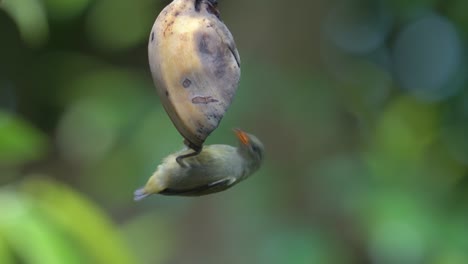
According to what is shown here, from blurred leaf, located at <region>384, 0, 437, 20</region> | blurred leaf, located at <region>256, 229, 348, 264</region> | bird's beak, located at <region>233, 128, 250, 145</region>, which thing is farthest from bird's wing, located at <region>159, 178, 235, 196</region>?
blurred leaf, located at <region>384, 0, 437, 20</region>

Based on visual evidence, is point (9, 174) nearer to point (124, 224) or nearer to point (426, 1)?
point (124, 224)

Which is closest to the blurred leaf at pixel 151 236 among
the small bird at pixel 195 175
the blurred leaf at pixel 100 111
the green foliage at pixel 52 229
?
the blurred leaf at pixel 100 111

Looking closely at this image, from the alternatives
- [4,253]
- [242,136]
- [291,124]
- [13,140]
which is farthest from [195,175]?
[291,124]

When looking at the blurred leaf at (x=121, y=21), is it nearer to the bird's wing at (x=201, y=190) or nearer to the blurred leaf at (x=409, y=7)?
the blurred leaf at (x=409, y=7)

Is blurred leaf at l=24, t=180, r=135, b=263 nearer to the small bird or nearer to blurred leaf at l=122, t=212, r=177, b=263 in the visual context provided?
the small bird

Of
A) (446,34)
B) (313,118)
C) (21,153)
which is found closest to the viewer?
(21,153)

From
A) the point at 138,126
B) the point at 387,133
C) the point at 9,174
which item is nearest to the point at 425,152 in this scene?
the point at 387,133
